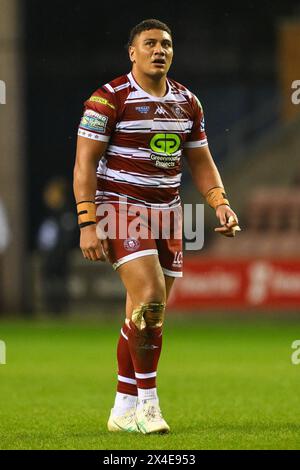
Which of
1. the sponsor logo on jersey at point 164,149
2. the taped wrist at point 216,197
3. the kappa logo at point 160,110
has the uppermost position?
the kappa logo at point 160,110

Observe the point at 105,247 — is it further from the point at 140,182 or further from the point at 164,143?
the point at 164,143

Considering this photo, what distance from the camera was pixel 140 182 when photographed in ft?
22.3

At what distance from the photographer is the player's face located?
670cm

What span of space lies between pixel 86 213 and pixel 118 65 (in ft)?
65.4

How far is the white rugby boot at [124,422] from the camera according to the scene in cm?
689

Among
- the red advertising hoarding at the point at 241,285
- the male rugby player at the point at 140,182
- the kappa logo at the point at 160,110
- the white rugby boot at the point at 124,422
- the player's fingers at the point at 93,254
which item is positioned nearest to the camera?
the player's fingers at the point at 93,254

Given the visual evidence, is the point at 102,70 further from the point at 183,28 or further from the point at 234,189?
the point at 234,189

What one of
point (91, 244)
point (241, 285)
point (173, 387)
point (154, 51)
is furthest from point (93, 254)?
point (241, 285)

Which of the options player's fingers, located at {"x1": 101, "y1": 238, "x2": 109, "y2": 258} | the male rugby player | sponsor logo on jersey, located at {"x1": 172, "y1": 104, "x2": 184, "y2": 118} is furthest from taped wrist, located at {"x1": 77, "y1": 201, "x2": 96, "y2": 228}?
sponsor logo on jersey, located at {"x1": 172, "y1": 104, "x2": 184, "y2": 118}

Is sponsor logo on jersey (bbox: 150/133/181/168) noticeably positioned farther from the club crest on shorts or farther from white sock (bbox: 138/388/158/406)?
white sock (bbox: 138/388/158/406)

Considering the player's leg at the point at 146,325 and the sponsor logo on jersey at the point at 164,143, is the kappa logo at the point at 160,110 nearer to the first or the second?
the sponsor logo on jersey at the point at 164,143

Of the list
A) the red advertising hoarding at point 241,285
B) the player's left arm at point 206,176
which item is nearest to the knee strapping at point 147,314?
the player's left arm at point 206,176
